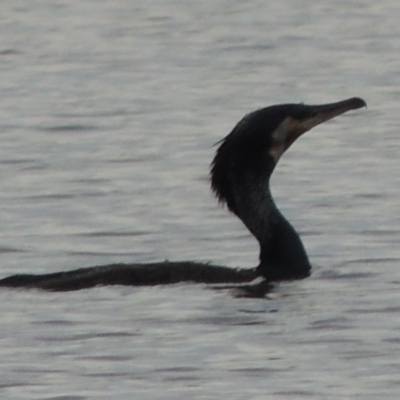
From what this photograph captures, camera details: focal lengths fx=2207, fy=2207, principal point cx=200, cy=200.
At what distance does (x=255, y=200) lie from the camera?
1309 cm

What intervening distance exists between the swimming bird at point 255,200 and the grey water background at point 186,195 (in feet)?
0.39

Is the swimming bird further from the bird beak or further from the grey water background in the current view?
the grey water background

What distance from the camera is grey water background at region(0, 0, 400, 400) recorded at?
10828 millimetres

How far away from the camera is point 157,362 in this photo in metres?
10.8

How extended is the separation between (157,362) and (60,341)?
72 cm

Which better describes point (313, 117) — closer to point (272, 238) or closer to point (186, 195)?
point (272, 238)

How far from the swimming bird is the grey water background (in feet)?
0.39

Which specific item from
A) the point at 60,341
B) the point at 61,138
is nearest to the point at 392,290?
the point at 60,341

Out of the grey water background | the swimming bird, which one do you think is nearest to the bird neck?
the swimming bird

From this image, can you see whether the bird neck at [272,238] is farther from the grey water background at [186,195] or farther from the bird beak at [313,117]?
the bird beak at [313,117]

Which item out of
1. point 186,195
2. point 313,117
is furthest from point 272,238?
point 186,195

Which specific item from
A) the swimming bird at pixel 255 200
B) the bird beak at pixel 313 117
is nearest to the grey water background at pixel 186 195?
the swimming bird at pixel 255 200

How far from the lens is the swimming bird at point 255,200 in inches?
487

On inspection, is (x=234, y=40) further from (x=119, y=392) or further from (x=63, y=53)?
(x=119, y=392)
